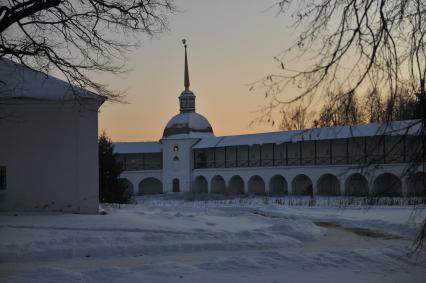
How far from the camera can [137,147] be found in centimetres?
5959

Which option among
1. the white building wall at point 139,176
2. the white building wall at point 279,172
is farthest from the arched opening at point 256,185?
the white building wall at point 139,176

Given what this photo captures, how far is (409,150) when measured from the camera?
623 cm

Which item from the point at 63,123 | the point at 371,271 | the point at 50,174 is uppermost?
the point at 63,123

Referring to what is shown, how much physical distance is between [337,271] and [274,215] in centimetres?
1426

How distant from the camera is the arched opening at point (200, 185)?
55.7 m

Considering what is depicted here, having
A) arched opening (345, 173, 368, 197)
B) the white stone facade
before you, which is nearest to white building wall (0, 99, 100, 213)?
the white stone facade

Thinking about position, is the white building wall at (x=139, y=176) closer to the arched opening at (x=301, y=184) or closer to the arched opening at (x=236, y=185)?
the arched opening at (x=236, y=185)

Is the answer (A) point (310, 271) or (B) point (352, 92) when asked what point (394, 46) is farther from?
(A) point (310, 271)

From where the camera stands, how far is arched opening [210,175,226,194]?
180ft

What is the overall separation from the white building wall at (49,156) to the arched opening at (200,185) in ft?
117

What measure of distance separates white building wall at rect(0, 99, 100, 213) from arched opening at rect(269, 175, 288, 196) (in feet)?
98.1

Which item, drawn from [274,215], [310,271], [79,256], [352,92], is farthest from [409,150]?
[274,215]

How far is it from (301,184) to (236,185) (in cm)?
779

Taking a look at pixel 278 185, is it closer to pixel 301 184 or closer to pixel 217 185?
pixel 301 184
